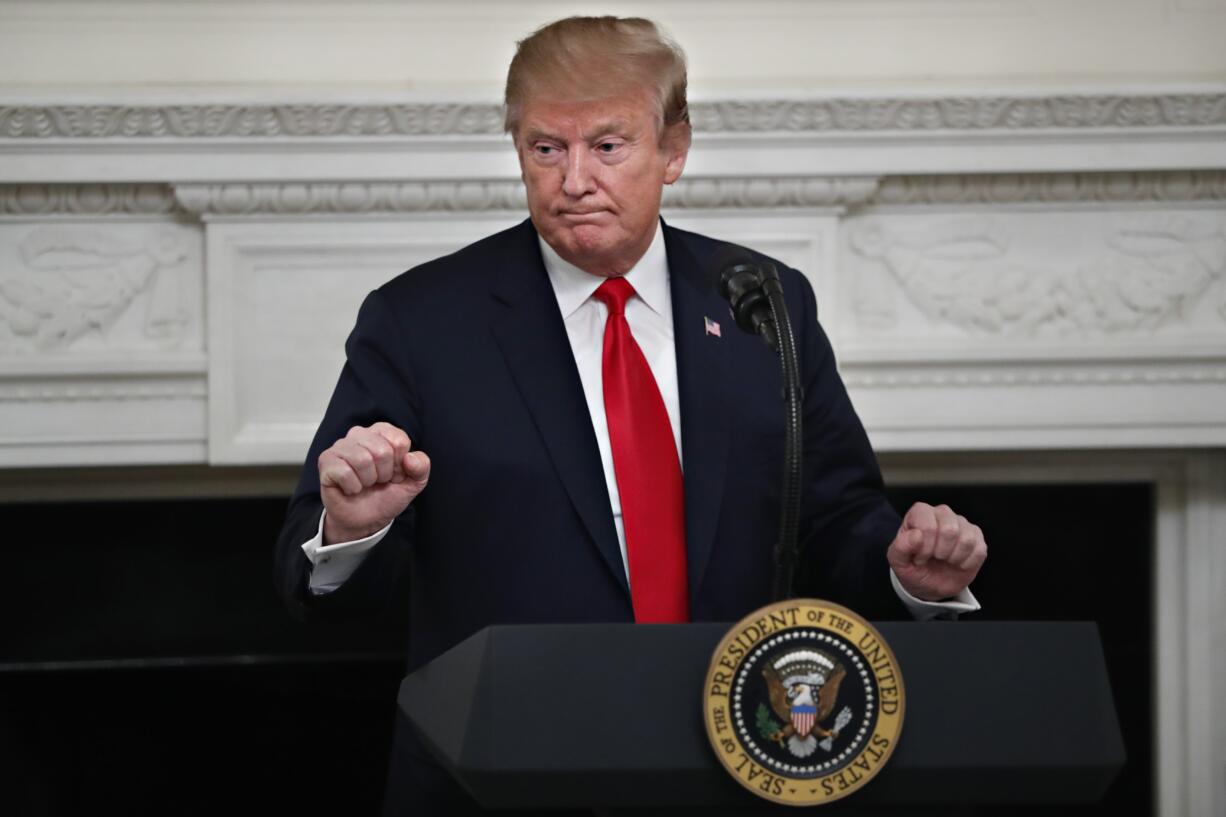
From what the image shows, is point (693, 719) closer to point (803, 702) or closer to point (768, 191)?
point (803, 702)

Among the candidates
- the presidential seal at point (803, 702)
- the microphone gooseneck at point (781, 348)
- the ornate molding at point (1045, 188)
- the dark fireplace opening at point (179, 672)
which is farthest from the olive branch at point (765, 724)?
the dark fireplace opening at point (179, 672)

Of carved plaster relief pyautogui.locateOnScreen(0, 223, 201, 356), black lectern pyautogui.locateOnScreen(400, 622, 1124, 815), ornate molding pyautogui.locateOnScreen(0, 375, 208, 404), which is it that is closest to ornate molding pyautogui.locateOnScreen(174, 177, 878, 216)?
carved plaster relief pyautogui.locateOnScreen(0, 223, 201, 356)

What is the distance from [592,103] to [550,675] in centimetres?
67

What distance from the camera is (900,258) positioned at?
8.68 feet

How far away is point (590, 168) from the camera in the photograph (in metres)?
1.46

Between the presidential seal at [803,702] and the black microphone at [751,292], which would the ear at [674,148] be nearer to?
the black microphone at [751,292]

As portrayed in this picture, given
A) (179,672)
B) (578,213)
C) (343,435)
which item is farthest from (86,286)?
(578,213)

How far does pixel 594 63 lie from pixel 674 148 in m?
0.15

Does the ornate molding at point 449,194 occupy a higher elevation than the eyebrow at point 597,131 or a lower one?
lower

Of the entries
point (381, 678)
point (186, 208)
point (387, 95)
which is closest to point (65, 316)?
point (186, 208)

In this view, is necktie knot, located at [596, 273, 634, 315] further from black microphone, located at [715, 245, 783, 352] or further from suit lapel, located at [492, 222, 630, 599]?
black microphone, located at [715, 245, 783, 352]

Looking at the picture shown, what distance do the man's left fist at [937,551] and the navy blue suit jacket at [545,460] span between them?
106mm

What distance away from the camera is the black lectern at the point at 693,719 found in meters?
0.96

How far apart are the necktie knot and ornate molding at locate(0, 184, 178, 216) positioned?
1.25 meters
